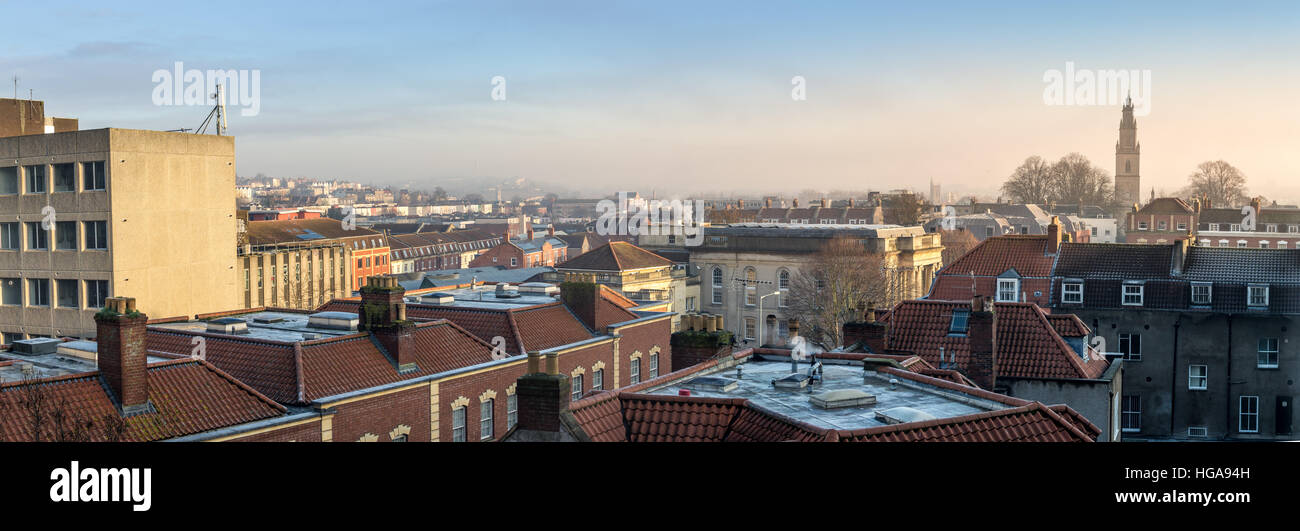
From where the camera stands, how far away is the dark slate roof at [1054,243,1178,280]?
46062 mm

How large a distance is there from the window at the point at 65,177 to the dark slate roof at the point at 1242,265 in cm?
4960

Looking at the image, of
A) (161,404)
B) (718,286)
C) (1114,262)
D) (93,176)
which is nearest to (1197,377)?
(1114,262)

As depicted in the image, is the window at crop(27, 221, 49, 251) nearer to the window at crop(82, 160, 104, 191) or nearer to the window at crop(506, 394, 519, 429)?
the window at crop(82, 160, 104, 191)

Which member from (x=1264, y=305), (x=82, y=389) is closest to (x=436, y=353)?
(x=82, y=389)

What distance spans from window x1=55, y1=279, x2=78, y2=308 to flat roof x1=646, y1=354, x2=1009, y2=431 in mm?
34801

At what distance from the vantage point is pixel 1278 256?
1783 inches

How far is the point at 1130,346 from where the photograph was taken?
44750mm

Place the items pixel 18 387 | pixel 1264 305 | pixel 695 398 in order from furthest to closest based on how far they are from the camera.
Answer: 1. pixel 1264 305
2. pixel 18 387
3. pixel 695 398

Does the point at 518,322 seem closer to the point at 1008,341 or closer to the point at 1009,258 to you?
the point at 1008,341

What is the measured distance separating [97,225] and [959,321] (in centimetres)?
3578

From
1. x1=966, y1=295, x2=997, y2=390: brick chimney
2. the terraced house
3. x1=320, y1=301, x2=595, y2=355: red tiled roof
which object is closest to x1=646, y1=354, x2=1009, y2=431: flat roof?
x1=966, y1=295, x2=997, y2=390: brick chimney

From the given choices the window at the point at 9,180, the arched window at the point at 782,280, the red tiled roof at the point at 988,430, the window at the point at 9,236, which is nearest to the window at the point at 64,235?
the window at the point at 9,236
